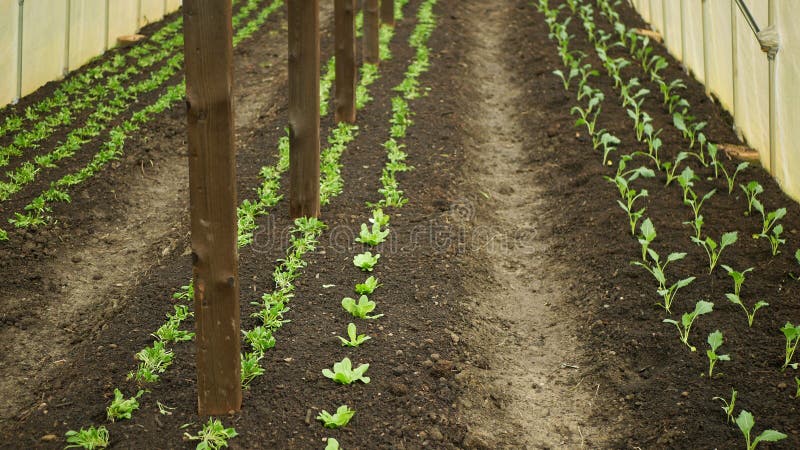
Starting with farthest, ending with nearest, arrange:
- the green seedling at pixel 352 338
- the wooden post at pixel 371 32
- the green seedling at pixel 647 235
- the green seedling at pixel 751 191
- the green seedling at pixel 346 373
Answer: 1. the wooden post at pixel 371 32
2. the green seedling at pixel 751 191
3. the green seedling at pixel 647 235
4. the green seedling at pixel 352 338
5. the green seedling at pixel 346 373

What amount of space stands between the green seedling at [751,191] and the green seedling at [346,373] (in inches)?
153

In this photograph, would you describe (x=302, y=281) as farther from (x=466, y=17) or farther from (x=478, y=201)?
(x=466, y=17)

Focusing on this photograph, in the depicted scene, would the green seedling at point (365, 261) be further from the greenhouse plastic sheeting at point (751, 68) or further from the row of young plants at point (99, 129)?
the greenhouse plastic sheeting at point (751, 68)

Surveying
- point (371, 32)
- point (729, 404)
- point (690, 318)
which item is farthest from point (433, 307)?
point (371, 32)

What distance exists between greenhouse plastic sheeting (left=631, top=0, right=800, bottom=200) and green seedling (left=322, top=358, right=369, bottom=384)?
15.8ft

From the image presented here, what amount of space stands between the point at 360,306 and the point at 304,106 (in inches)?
76.5

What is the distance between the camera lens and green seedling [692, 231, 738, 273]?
563cm

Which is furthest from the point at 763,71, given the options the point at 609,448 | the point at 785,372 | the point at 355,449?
the point at 355,449

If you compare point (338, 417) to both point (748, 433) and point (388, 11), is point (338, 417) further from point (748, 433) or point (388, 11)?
point (388, 11)

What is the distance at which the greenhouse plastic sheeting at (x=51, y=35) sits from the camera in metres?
9.36

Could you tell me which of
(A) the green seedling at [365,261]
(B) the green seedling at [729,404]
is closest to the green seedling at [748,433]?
(B) the green seedling at [729,404]

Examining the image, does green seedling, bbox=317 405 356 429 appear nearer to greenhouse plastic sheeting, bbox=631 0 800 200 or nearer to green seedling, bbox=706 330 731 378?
green seedling, bbox=706 330 731 378

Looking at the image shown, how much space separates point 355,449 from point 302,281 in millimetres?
1767

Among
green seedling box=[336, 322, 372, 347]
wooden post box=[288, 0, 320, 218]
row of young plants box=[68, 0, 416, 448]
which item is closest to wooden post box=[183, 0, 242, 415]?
row of young plants box=[68, 0, 416, 448]
